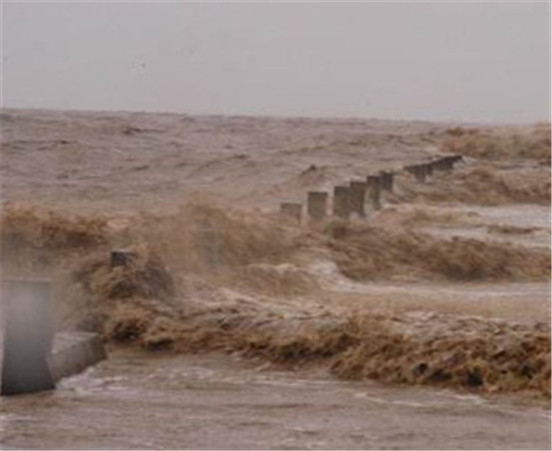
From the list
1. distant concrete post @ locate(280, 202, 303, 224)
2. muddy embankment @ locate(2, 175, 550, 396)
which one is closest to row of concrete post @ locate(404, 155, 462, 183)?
muddy embankment @ locate(2, 175, 550, 396)

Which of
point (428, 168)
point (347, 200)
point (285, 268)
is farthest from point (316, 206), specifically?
point (428, 168)

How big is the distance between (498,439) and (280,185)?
22.2 meters

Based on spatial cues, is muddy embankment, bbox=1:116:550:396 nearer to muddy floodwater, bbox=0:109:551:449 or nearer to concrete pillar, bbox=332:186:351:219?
muddy floodwater, bbox=0:109:551:449

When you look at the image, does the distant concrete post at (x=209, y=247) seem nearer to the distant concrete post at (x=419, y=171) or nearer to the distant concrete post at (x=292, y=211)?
the distant concrete post at (x=292, y=211)

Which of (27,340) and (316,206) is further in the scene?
(316,206)

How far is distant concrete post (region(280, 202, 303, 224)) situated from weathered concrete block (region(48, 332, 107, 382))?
8579mm

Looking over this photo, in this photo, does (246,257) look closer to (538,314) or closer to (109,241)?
(109,241)

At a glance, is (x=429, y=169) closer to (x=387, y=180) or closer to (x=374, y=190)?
(x=387, y=180)

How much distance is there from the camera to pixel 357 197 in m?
21.5

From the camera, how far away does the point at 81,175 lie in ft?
108

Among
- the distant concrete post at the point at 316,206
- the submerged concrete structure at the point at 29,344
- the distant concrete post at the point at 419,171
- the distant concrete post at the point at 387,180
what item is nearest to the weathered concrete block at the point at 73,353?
the submerged concrete structure at the point at 29,344

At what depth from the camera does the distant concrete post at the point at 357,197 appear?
21.2m

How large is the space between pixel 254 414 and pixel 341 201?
12942mm

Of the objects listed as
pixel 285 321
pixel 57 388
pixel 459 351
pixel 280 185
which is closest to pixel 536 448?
pixel 459 351
